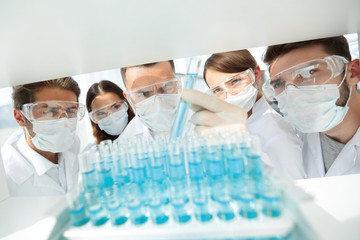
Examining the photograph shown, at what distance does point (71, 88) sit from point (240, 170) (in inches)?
46.5

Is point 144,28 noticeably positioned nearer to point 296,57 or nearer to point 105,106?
point 105,106

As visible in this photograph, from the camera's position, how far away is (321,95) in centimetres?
135

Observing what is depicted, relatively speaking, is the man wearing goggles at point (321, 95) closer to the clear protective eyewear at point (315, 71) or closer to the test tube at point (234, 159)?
the clear protective eyewear at point (315, 71)

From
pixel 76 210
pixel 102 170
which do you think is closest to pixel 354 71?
pixel 102 170

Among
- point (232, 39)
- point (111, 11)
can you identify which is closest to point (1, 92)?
point (111, 11)

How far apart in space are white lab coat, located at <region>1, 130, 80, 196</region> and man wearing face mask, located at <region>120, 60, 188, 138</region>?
22.1 inches

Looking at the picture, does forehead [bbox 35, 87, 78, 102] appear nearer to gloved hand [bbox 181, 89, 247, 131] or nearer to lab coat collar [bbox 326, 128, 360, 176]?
gloved hand [bbox 181, 89, 247, 131]

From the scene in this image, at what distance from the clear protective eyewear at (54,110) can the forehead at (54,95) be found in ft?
0.07

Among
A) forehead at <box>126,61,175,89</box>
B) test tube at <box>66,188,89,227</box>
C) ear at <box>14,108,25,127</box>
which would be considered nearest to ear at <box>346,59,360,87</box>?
forehead at <box>126,61,175,89</box>

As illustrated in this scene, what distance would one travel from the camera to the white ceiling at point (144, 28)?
1.40 meters

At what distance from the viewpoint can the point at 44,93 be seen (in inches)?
60.7

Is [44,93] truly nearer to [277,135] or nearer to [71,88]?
[71,88]

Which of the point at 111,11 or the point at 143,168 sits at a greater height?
the point at 111,11

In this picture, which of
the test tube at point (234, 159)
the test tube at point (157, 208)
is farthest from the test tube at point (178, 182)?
the test tube at point (234, 159)
